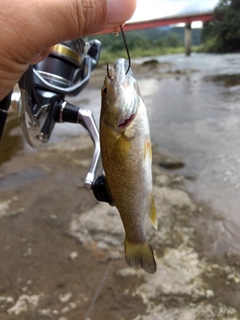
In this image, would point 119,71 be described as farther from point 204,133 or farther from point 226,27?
point 226,27

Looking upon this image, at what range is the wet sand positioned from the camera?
203cm

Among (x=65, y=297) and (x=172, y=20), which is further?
(x=172, y=20)

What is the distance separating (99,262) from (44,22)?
70.2 inches

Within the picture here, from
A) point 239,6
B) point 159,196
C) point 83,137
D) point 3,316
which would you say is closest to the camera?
point 3,316

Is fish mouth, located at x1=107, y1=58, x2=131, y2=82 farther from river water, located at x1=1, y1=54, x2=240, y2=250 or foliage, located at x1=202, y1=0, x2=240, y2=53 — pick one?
foliage, located at x1=202, y1=0, x2=240, y2=53

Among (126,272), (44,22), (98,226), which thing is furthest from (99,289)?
(44,22)

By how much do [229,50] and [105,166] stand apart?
75.5 feet

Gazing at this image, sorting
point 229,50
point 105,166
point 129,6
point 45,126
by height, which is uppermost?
point 129,6

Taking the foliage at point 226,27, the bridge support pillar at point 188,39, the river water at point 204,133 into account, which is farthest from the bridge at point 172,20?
the river water at point 204,133

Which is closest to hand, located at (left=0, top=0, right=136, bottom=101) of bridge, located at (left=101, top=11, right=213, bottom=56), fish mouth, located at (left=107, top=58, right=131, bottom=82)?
fish mouth, located at (left=107, top=58, right=131, bottom=82)

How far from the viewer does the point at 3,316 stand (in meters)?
2.03

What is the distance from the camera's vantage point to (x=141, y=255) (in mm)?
1297

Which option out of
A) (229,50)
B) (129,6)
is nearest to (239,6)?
(229,50)

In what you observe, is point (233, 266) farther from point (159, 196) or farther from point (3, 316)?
point (3, 316)
